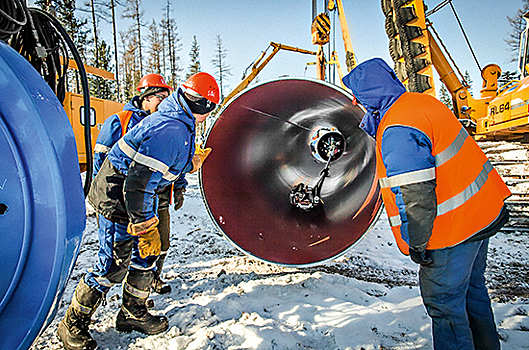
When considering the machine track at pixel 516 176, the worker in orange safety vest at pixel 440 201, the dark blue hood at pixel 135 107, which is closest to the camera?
the worker in orange safety vest at pixel 440 201

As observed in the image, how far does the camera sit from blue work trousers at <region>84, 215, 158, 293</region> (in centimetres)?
231

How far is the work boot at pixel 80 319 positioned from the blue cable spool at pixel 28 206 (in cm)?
153

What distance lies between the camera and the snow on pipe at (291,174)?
3047 mm

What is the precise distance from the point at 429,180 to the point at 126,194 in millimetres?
1923

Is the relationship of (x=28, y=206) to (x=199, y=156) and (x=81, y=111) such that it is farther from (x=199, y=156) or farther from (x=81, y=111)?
(x=81, y=111)

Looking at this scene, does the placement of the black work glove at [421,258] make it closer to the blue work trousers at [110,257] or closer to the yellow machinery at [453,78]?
the blue work trousers at [110,257]

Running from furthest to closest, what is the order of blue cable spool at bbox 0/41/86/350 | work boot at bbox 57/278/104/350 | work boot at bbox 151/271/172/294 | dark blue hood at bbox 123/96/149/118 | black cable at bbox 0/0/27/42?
dark blue hood at bbox 123/96/149/118, work boot at bbox 151/271/172/294, work boot at bbox 57/278/104/350, black cable at bbox 0/0/27/42, blue cable spool at bbox 0/41/86/350

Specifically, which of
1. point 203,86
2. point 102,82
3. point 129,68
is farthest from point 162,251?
point 129,68

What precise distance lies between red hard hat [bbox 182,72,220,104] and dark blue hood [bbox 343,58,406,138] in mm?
1082

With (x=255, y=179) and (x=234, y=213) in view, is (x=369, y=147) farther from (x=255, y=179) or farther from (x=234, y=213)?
(x=234, y=213)

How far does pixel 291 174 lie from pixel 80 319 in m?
2.42

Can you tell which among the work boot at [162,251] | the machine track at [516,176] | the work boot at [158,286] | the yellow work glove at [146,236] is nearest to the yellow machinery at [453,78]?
the machine track at [516,176]

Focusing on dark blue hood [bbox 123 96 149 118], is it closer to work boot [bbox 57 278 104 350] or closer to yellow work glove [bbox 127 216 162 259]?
yellow work glove [bbox 127 216 162 259]

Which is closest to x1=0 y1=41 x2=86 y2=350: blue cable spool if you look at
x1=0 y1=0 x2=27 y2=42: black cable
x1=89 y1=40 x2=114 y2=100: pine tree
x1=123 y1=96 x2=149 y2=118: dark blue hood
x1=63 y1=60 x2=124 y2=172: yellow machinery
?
x1=0 y1=0 x2=27 y2=42: black cable
